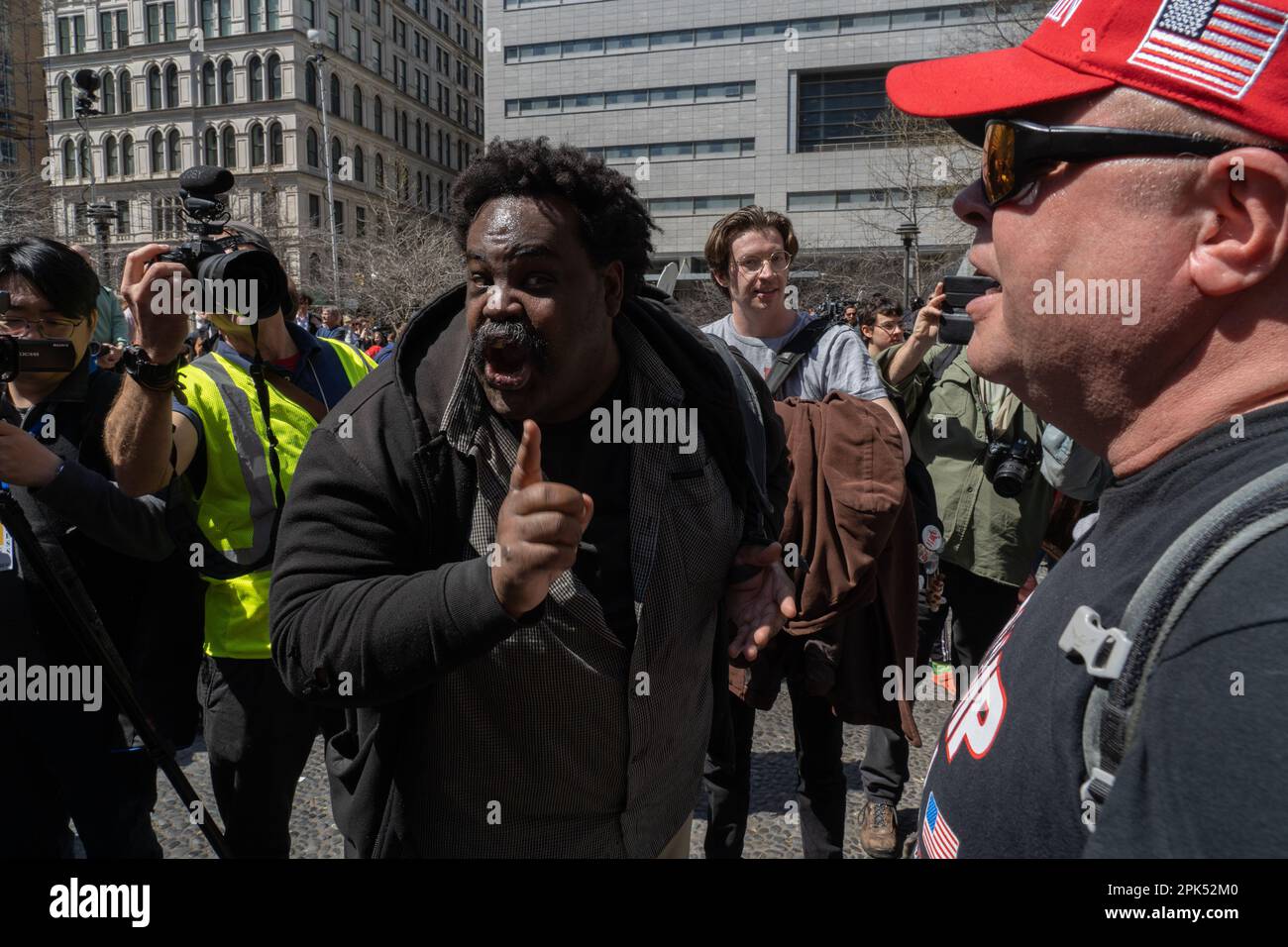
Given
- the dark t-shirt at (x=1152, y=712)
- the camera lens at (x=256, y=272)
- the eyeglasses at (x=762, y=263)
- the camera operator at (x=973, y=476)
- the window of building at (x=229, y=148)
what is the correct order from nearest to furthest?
1. the dark t-shirt at (x=1152, y=712)
2. the camera lens at (x=256, y=272)
3. the eyeglasses at (x=762, y=263)
4. the camera operator at (x=973, y=476)
5. the window of building at (x=229, y=148)

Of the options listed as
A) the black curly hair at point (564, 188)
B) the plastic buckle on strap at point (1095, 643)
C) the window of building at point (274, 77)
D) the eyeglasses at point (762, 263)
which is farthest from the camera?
the window of building at point (274, 77)

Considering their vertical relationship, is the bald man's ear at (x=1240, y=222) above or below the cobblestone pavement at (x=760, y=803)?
above

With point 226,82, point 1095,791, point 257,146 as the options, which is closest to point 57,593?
point 1095,791

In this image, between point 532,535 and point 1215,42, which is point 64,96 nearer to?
point 532,535

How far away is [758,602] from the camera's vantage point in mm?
2043

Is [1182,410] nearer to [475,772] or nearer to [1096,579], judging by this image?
[1096,579]

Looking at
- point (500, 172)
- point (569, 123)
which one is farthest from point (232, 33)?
point (500, 172)

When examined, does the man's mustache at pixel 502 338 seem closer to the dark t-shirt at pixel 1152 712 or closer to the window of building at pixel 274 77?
the dark t-shirt at pixel 1152 712

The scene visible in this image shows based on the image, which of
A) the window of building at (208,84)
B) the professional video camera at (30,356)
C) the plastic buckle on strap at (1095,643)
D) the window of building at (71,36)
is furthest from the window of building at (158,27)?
the plastic buckle on strap at (1095,643)

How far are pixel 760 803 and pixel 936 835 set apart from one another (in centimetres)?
282

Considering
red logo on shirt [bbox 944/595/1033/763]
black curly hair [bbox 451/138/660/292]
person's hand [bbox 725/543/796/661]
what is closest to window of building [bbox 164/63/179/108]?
black curly hair [bbox 451/138/660/292]

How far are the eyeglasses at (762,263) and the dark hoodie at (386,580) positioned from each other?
6.14 ft

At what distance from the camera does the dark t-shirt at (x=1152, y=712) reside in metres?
0.68
